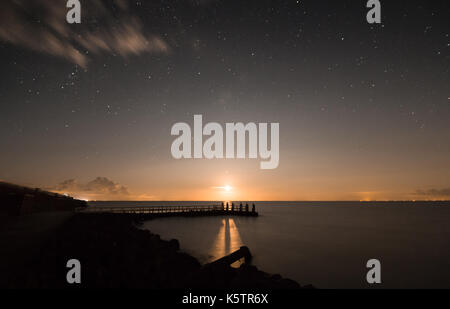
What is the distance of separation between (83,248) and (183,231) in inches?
740

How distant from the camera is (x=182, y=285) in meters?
Answer: 7.84

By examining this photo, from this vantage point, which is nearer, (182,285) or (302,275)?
(182,285)
